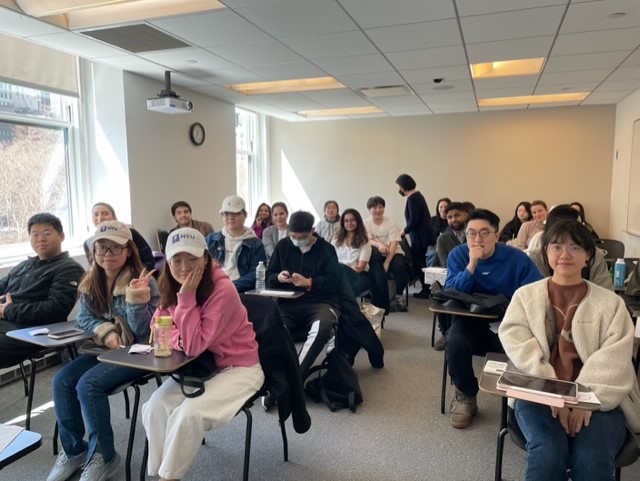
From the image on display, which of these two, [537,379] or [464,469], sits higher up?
[537,379]

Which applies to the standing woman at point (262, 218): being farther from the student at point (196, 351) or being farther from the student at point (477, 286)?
the student at point (196, 351)

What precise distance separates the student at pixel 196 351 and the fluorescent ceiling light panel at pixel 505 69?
4.15 meters

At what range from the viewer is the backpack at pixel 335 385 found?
9.75ft

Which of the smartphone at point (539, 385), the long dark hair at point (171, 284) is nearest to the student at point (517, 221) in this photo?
the smartphone at point (539, 385)

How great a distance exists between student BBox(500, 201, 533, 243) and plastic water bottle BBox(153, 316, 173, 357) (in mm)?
6206

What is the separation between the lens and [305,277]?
3.41 metres

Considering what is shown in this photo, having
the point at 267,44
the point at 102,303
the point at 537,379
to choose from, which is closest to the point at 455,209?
the point at 267,44

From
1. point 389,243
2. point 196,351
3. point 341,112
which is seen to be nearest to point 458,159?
point 341,112

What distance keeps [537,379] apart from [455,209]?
290cm

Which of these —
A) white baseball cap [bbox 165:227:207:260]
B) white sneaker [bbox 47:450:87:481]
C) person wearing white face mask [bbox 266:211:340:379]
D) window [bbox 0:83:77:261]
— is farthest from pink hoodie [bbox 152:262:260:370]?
window [bbox 0:83:77:261]

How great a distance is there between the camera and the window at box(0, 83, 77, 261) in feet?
13.0

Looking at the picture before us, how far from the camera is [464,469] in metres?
2.33

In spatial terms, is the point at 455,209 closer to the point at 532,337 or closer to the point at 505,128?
the point at 532,337

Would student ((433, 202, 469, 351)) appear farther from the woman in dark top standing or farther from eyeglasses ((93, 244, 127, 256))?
eyeglasses ((93, 244, 127, 256))
